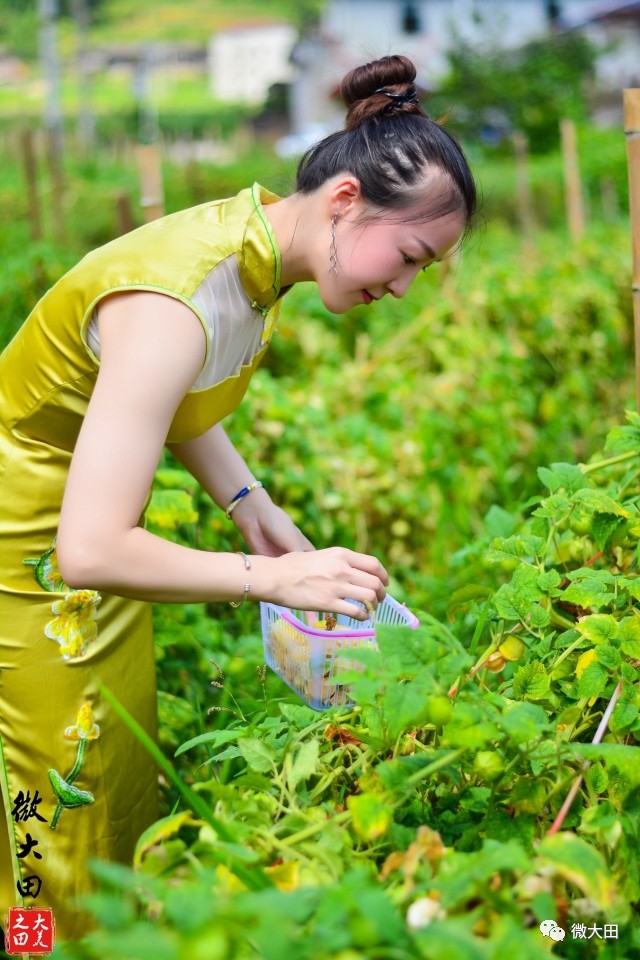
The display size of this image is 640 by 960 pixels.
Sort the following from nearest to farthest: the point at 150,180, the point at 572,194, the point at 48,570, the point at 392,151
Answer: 1. the point at 392,151
2. the point at 48,570
3. the point at 150,180
4. the point at 572,194

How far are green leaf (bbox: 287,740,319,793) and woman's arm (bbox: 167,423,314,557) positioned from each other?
2.17ft

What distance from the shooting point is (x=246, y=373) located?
60.8 inches

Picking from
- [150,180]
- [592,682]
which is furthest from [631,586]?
[150,180]

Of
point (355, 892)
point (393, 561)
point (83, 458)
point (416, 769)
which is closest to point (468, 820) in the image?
point (416, 769)

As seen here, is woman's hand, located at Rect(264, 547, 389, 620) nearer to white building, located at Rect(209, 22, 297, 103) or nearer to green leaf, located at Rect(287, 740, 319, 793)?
green leaf, located at Rect(287, 740, 319, 793)

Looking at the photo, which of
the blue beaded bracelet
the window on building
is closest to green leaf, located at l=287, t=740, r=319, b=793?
the blue beaded bracelet

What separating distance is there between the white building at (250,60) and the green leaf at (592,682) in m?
75.5

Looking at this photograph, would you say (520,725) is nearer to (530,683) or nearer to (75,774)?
(530,683)

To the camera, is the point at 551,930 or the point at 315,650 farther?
the point at 315,650

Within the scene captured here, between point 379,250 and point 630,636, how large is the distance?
57cm

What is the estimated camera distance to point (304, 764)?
109 centimetres

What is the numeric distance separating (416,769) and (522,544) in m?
0.48

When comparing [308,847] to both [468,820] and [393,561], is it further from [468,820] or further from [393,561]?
[393,561]

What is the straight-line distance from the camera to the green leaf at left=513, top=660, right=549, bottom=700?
1232 millimetres
